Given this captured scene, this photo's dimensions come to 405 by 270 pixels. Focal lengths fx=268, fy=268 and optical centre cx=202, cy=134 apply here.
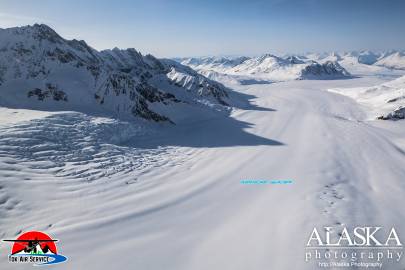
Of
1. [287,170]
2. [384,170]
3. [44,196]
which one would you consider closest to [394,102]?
[384,170]

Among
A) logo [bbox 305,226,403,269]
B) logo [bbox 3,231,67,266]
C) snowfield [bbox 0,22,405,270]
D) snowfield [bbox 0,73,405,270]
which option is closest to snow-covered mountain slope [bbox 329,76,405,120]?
snowfield [bbox 0,22,405,270]

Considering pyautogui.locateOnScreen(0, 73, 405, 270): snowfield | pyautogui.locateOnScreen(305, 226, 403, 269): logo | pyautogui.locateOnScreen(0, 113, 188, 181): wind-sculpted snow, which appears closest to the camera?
pyautogui.locateOnScreen(305, 226, 403, 269): logo

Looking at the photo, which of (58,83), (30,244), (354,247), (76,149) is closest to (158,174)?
(76,149)

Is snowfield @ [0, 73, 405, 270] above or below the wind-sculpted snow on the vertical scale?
below

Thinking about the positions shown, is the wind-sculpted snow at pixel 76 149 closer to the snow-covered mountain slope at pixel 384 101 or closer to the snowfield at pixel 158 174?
the snowfield at pixel 158 174

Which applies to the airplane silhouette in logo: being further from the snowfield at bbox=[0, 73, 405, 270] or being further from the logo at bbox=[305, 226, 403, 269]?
the logo at bbox=[305, 226, 403, 269]

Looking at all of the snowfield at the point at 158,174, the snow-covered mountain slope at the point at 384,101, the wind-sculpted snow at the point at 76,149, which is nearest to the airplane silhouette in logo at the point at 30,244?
the snowfield at the point at 158,174

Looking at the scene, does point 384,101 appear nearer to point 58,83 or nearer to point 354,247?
point 354,247
